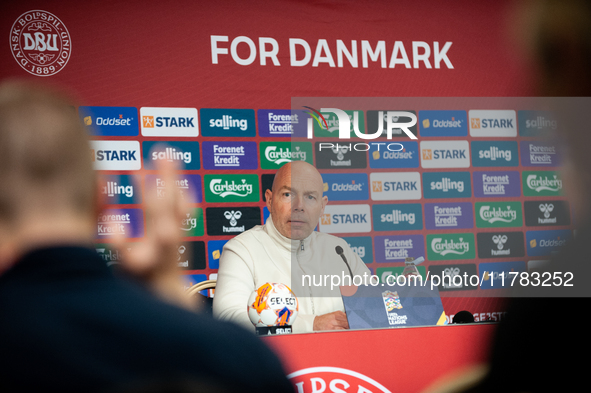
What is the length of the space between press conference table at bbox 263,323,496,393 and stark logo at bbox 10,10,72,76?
2215 millimetres

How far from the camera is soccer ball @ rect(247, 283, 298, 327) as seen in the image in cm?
193

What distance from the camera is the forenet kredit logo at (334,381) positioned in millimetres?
1848

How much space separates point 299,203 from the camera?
3027 millimetres

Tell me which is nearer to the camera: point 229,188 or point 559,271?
point 559,271

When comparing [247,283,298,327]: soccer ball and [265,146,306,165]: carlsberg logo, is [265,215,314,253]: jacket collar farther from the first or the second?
[247,283,298,327]: soccer ball

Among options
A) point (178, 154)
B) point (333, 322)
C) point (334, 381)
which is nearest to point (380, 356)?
point (334, 381)

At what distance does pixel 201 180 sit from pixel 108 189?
53cm

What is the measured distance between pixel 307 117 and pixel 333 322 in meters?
1.50

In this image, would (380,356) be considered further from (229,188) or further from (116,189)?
(116,189)

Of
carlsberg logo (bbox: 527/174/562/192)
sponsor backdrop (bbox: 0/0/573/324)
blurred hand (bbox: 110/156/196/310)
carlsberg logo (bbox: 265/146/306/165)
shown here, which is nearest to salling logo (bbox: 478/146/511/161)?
sponsor backdrop (bbox: 0/0/573/324)

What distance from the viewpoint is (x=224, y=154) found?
3.36m

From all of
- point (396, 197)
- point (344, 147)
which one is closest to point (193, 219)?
point (344, 147)

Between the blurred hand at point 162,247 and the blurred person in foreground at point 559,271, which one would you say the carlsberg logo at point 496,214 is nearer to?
the blurred person in foreground at point 559,271

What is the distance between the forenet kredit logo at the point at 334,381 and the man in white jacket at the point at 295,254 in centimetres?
86
